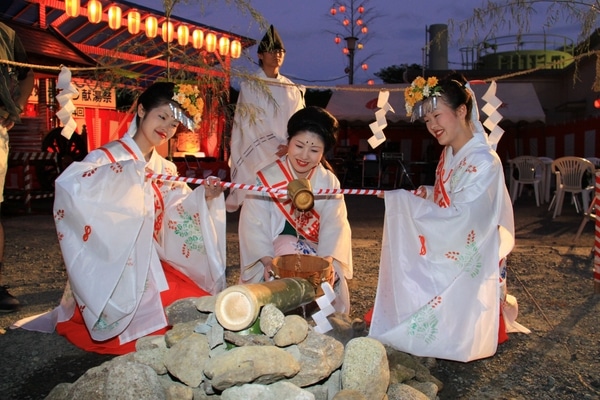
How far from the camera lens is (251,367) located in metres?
1.93

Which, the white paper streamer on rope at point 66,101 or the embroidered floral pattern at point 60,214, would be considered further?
the white paper streamer on rope at point 66,101

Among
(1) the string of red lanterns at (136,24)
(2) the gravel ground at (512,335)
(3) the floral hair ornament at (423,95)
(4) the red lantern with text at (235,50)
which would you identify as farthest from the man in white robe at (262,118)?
(1) the string of red lanterns at (136,24)

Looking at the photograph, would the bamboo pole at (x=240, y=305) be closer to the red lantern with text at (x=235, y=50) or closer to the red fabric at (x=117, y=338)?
the red fabric at (x=117, y=338)

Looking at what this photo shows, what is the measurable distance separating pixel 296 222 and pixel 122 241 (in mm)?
1208

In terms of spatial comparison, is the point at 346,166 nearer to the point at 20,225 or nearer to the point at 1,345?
the point at 20,225

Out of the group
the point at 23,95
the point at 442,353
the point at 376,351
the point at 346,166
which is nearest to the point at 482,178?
the point at 442,353

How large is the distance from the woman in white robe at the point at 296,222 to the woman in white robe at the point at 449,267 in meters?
0.50

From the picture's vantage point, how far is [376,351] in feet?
7.41

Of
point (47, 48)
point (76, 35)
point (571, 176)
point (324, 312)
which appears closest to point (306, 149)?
point (324, 312)

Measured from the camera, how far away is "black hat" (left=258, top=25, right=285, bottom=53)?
5250 millimetres

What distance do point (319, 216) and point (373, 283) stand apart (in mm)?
1482

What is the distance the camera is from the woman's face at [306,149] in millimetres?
3391

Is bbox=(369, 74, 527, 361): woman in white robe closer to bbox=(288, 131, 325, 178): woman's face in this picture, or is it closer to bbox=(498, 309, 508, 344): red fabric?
bbox=(498, 309, 508, 344): red fabric

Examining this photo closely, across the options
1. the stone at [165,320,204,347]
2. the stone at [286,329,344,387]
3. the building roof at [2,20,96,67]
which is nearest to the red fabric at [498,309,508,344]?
the stone at [286,329,344,387]
